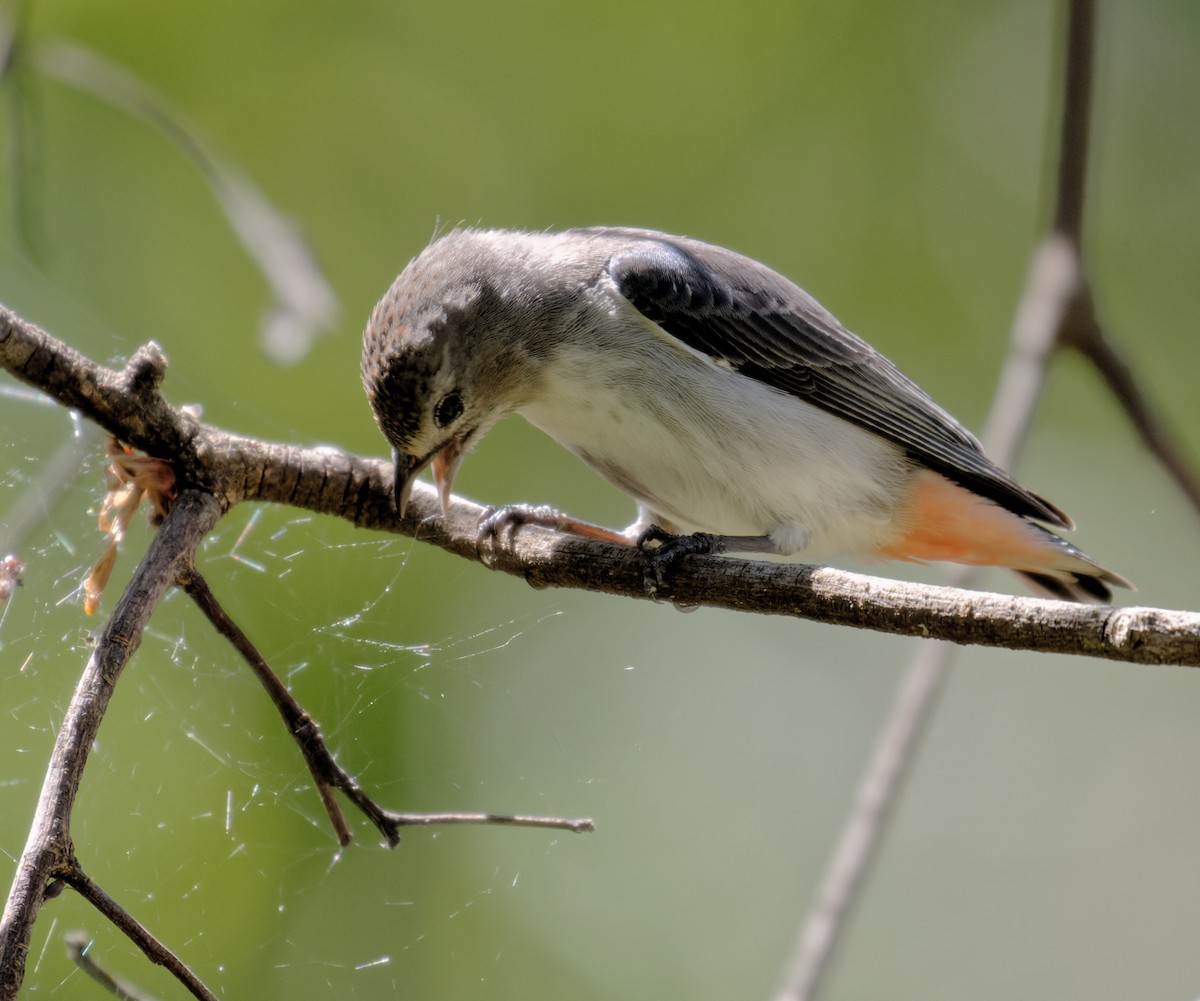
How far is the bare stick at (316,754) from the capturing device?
2.35m

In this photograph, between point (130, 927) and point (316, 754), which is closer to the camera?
point (130, 927)

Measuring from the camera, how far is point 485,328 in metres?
3.83

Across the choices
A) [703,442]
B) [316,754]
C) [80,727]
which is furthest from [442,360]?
[80,727]

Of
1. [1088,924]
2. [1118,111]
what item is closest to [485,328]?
[1088,924]

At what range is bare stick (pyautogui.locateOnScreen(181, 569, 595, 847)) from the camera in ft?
7.70

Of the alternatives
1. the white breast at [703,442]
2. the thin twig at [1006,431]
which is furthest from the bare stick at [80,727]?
the thin twig at [1006,431]

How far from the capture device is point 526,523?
3373 millimetres

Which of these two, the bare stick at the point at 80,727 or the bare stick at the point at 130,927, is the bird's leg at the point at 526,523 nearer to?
the bare stick at the point at 80,727

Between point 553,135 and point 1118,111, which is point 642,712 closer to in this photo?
point 553,135

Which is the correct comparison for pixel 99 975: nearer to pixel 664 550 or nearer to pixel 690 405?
pixel 664 550

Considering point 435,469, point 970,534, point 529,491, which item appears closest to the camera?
point 435,469

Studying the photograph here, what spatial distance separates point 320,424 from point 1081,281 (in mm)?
3623

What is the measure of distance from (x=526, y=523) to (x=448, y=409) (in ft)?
1.80

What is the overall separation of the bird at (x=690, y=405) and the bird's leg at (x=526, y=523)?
1cm
